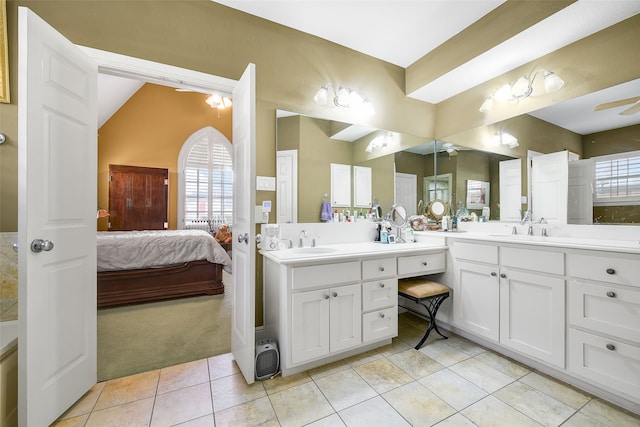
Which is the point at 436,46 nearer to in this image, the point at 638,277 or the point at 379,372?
the point at 638,277

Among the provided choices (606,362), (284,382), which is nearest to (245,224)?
(284,382)

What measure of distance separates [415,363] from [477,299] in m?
0.73

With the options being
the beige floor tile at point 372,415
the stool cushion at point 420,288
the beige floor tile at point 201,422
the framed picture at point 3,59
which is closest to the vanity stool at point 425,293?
the stool cushion at point 420,288

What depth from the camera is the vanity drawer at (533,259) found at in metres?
1.65

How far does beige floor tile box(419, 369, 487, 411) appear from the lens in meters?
1.52

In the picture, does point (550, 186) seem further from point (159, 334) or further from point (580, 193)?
point (159, 334)

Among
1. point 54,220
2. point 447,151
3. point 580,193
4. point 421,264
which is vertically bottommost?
point 421,264

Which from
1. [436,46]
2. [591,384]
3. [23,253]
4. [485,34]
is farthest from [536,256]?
[23,253]

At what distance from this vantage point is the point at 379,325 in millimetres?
2006

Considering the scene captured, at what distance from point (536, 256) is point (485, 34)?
5.96 feet

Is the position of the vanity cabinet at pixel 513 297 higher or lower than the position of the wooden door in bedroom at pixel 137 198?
lower

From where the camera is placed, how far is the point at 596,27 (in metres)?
1.85

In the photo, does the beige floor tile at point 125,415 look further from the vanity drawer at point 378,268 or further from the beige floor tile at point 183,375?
the vanity drawer at point 378,268

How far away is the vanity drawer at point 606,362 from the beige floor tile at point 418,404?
84cm
